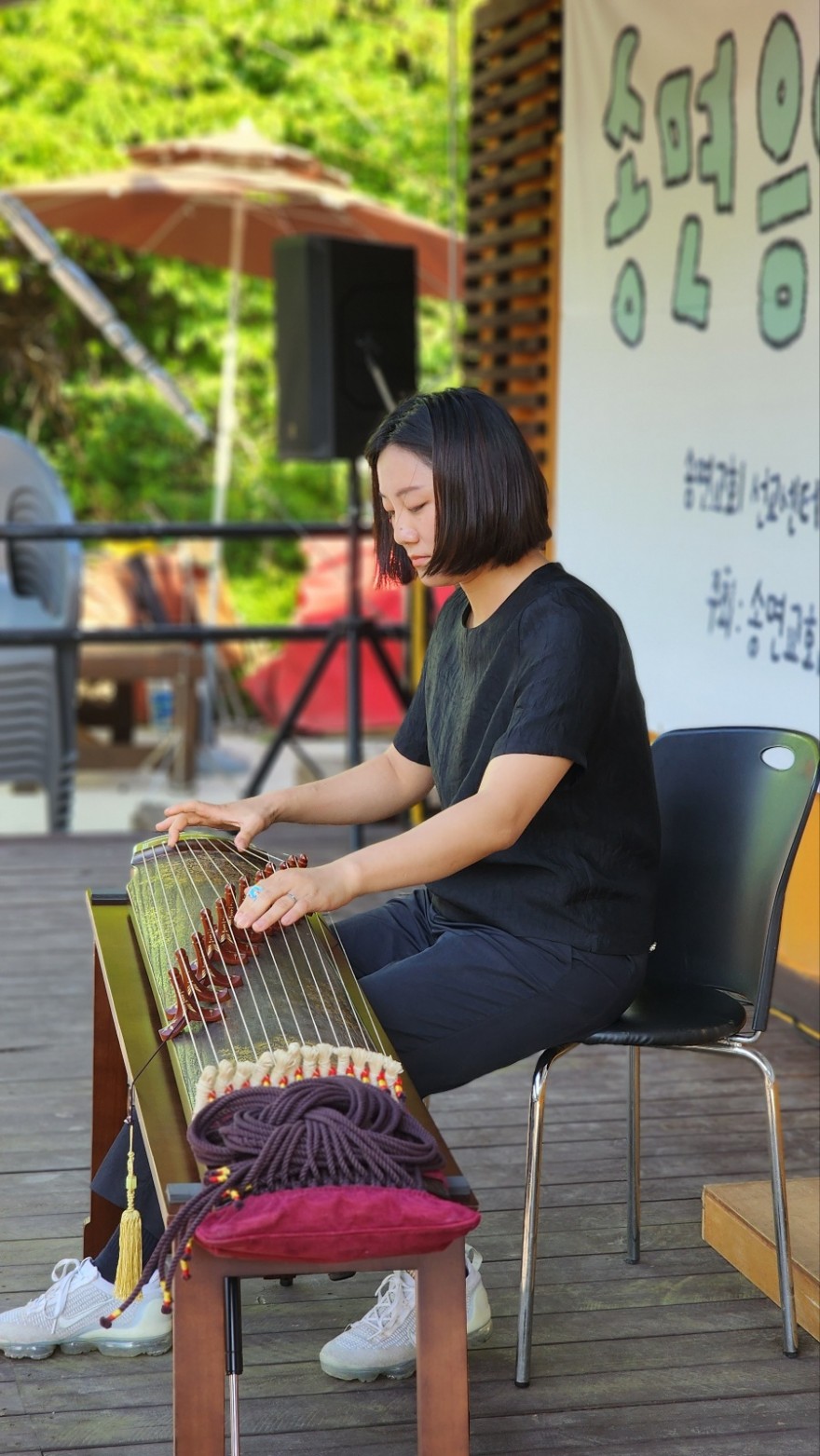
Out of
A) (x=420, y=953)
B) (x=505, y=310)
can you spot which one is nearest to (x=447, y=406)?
(x=420, y=953)

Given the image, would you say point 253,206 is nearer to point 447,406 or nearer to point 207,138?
point 207,138

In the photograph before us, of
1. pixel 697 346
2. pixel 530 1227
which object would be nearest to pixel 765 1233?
pixel 530 1227

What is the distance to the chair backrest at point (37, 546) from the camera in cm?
560

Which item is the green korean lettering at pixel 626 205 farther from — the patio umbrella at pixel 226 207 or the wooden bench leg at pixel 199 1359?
the patio umbrella at pixel 226 207

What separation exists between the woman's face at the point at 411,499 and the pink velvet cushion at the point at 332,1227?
74 centimetres

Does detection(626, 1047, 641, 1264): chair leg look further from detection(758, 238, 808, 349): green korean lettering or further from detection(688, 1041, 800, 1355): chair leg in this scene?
detection(758, 238, 808, 349): green korean lettering

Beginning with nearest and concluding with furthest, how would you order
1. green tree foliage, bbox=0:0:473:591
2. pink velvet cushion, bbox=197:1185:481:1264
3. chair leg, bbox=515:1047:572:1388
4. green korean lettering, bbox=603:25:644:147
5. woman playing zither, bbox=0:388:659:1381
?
pink velvet cushion, bbox=197:1185:481:1264, woman playing zither, bbox=0:388:659:1381, chair leg, bbox=515:1047:572:1388, green korean lettering, bbox=603:25:644:147, green tree foliage, bbox=0:0:473:591

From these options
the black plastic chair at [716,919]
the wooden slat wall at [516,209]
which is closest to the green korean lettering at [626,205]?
the wooden slat wall at [516,209]

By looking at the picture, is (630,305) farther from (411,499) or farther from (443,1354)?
(443,1354)

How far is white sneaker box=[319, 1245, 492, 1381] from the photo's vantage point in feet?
→ 6.22

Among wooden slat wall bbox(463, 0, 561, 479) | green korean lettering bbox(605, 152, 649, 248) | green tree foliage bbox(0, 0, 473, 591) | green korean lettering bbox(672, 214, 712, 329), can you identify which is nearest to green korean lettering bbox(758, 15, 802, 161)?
green korean lettering bbox(672, 214, 712, 329)

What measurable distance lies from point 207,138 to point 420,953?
732 cm

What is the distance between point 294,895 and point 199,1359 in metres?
0.45

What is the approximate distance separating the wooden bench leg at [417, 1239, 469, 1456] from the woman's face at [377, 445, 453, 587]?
758 mm
